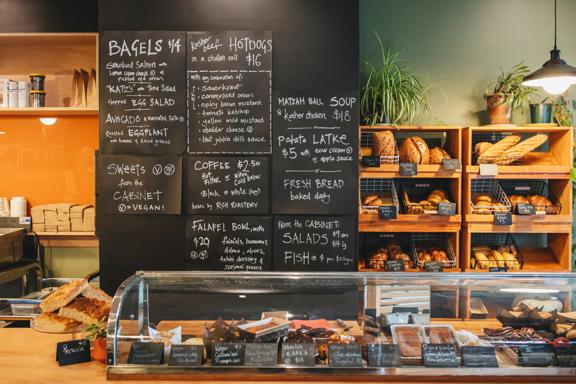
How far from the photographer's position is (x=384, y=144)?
12.1 feet

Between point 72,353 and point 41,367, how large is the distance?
12 cm

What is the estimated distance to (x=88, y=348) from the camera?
2.01 meters

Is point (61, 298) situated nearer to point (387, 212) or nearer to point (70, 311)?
point (70, 311)

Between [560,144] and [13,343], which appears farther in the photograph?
[560,144]

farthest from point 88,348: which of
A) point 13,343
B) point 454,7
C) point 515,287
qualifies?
point 454,7

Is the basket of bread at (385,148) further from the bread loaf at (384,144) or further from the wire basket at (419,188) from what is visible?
the wire basket at (419,188)

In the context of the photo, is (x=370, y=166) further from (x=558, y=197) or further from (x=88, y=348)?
(x=88, y=348)

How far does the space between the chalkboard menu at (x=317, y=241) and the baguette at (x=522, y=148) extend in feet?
3.97

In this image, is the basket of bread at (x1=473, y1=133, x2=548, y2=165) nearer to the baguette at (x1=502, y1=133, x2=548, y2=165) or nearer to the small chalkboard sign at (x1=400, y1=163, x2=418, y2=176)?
the baguette at (x1=502, y1=133, x2=548, y2=165)

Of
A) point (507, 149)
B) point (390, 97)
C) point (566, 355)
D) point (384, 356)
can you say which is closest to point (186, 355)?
point (384, 356)

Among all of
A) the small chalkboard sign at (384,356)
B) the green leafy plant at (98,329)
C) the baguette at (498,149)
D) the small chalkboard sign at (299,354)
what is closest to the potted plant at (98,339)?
the green leafy plant at (98,329)

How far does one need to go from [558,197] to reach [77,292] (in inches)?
132

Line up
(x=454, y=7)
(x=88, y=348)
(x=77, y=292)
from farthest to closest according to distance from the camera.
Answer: (x=454, y=7) → (x=77, y=292) → (x=88, y=348)

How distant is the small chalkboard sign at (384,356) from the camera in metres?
1.85
